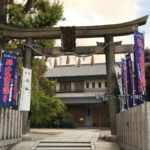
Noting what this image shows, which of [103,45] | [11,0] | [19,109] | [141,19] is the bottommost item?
[19,109]

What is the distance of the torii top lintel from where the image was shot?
11812 mm

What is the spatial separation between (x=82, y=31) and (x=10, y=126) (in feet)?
19.3

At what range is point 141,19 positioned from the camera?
11742mm

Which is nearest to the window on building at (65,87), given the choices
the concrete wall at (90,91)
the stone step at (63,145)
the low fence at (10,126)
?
the concrete wall at (90,91)

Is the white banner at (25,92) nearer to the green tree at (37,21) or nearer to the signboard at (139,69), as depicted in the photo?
the green tree at (37,21)

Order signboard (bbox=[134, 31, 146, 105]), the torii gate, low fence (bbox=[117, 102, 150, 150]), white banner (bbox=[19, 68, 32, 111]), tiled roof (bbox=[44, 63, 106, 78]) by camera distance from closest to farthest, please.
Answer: low fence (bbox=[117, 102, 150, 150]) < signboard (bbox=[134, 31, 146, 105]) < white banner (bbox=[19, 68, 32, 111]) < the torii gate < tiled roof (bbox=[44, 63, 106, 78])

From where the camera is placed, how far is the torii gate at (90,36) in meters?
11.7

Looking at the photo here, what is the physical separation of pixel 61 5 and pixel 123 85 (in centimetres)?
793

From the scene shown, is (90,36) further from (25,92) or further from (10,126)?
(10,126)

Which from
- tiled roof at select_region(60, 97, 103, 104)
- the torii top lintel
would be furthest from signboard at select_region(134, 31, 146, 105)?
tiled roof at select_region(60, 97, 103, 104)

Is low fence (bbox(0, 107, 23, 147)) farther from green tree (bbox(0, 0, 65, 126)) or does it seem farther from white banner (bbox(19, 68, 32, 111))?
green tree (bbox(0, 0, 65, 126))

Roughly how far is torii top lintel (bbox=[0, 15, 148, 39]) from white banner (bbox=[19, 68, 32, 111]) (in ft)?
7.18

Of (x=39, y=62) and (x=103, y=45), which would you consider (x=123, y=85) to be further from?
(x=39, y=62)

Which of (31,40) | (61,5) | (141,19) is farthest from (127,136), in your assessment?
(61,5)
